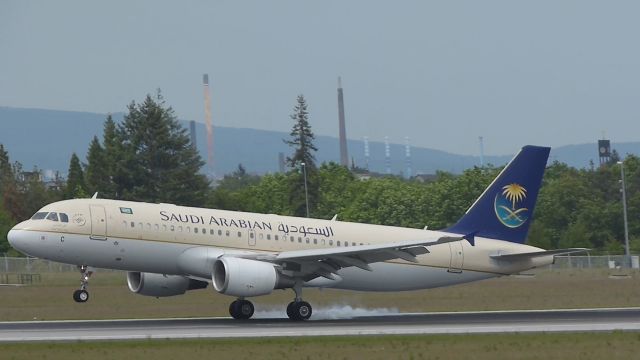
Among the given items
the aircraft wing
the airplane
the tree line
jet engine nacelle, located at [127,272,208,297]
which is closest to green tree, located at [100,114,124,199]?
the tree line

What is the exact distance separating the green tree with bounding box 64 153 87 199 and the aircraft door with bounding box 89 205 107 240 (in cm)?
6642

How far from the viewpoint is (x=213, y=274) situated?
1571 inches

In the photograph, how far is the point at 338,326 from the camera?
1476 inches

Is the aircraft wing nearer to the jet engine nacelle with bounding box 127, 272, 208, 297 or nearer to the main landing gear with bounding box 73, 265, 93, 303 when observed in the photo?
the jet engine nacelle with bounding box 127, 272, 208, 297

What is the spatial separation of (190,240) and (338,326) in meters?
6.04

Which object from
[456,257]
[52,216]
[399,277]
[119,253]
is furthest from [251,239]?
[456,257]

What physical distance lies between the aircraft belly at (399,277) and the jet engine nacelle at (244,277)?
365cm

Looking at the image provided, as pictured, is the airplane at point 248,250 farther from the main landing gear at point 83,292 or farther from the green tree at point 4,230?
the green tree at point 4,230

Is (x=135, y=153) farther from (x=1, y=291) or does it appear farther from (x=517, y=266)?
(x=517, y=266)

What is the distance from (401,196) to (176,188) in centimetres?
Answer: 3240

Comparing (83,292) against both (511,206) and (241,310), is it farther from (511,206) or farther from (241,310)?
(511,206)

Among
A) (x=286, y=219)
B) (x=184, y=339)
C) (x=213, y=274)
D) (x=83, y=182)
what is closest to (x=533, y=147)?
(x=286, y=219)

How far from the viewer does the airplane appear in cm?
3953

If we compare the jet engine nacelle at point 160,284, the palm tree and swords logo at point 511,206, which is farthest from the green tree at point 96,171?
the palm tree and swords logo at point 511,206
